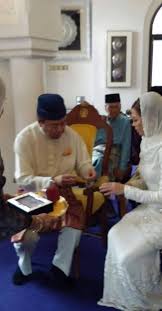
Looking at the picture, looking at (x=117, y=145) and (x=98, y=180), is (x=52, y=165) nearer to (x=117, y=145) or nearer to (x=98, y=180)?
(x=98, y=180)

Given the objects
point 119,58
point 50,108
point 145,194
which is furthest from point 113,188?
point 119,58

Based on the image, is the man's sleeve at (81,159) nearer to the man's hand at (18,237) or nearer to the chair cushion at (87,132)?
the chair cushion at (87,132)

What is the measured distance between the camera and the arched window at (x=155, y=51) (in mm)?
5914

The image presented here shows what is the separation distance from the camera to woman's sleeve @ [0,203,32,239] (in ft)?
4.38

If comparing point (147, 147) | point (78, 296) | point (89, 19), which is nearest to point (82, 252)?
point (78, 296)

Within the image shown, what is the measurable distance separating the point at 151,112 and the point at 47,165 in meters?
0.80

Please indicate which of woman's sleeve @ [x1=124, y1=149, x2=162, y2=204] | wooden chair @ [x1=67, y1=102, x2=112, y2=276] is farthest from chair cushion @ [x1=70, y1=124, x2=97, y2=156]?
woman's sleeve @ [x1=124, y1=149, x2=162, y2=204]

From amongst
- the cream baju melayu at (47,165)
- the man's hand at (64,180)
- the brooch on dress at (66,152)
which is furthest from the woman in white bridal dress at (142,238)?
the brooch on dress at (66,152)

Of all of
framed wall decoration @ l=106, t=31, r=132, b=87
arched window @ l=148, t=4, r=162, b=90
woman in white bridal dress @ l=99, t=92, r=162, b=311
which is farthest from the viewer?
arched window @ l=148, t=4, r=162, b=90

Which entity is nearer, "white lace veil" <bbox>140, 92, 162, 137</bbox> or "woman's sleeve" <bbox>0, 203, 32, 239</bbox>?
"woman's sleeve" <bbox>0, 203, 32, 239</bbox>

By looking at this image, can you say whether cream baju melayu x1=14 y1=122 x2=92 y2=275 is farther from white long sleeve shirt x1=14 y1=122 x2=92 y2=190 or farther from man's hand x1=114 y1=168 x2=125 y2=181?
man's hand x1=114 y1=168 x2=125 y2=181

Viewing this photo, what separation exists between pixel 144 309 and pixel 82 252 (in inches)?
32.4

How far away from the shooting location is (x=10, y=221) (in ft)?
4.42

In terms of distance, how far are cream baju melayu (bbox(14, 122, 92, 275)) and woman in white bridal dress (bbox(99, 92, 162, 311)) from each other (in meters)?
0.31
